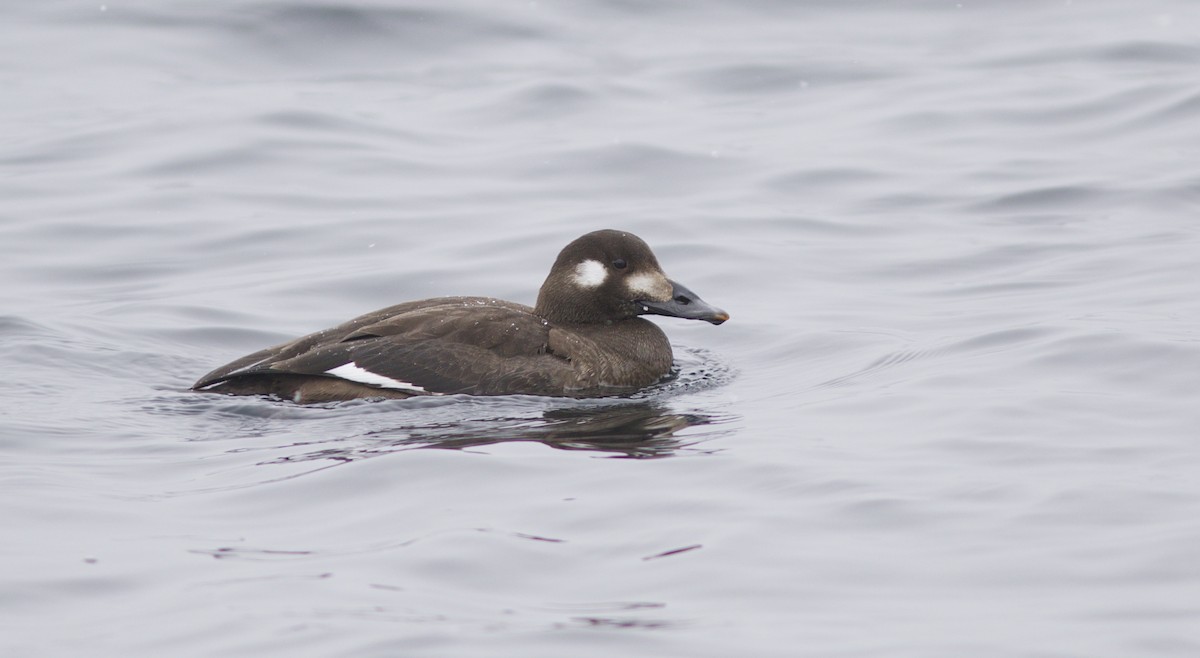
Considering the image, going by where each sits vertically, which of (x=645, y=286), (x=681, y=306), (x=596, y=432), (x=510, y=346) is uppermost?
(x=645, y=286)

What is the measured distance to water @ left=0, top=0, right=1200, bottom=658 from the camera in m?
5.28

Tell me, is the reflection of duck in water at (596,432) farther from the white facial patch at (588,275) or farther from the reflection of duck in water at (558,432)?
the white facial patch at (588,275)

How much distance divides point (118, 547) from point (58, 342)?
3.88 meters

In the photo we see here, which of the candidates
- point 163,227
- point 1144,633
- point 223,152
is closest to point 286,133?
point 223,152

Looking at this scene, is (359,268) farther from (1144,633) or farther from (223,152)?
(1144,633)

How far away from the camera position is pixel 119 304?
10539mm

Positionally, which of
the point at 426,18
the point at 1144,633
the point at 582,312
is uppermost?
the point at 426,18

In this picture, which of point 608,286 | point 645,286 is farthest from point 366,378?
point 645,286

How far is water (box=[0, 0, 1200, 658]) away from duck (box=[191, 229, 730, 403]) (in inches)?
7.6

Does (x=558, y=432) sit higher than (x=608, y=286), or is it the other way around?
(x=608, y=286)

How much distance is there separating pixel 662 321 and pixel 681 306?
2298 mm

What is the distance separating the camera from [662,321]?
1082cm

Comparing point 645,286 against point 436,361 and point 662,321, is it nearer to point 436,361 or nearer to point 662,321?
point 436,361

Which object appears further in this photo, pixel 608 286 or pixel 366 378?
pixel 608 286
